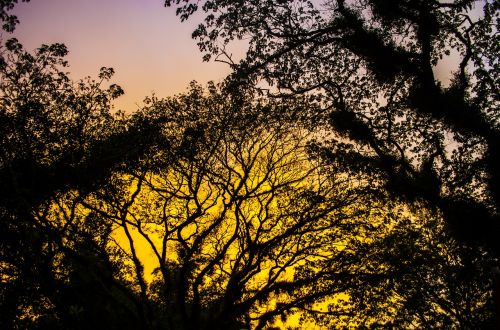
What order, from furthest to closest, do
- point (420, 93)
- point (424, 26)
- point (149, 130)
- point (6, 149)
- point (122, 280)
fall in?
point (122, 280), point (149, 130), point (6, 149), point (420, 93), point (424, 26)

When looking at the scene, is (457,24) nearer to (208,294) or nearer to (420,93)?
(420,93)

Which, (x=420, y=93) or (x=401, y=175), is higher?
(x=420, y=93)

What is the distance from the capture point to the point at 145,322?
14500mm

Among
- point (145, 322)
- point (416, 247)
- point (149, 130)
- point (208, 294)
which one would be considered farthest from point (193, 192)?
point (416, 247)

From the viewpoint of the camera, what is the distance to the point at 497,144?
10961 mm

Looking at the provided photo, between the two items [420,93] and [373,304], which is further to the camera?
[373,304]

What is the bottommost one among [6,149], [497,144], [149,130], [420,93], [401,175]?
[497,144]

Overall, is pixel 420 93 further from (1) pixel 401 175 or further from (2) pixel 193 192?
(2) pixel 193 192

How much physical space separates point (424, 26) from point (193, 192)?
11.5 meters

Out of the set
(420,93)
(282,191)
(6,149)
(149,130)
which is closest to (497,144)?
(420,93)

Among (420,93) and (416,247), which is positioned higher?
(420,93)

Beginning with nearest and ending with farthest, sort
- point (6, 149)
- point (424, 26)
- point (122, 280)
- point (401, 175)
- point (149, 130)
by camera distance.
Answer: point (424, 26), point (6, 149), point (401, 175), point (149, 130), point (122, 280)

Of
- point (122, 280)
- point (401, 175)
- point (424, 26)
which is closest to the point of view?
point (424, 26)

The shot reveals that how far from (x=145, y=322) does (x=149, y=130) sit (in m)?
8.22
